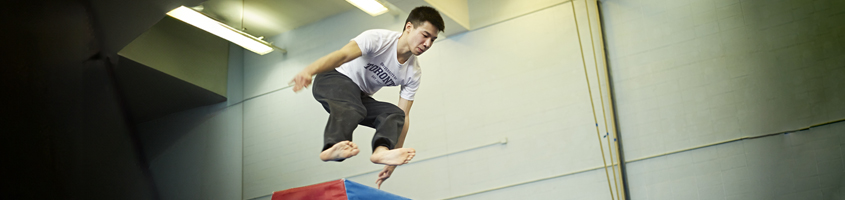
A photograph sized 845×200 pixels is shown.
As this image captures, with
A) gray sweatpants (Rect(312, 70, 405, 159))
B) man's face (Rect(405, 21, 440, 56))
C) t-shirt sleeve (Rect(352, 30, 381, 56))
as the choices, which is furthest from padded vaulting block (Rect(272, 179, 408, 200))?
man's face (Rect(405, 21, 440, 56))

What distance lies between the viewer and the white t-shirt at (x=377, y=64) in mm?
3125

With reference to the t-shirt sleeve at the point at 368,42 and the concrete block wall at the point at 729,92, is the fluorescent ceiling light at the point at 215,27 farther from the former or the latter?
the concrete block wall at the point at 729,92

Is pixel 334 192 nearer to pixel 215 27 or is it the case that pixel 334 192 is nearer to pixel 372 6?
pixel 372 6

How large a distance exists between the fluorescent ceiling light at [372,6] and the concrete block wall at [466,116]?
0.34 meters

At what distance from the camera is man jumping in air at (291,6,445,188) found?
279cm

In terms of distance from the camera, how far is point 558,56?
539 centimetres

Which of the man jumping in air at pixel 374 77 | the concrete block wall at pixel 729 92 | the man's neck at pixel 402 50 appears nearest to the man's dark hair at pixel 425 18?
the man jumping in air at pixel 374 77

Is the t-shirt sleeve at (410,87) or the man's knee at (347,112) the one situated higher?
the t-shirt sleeve at (410,87)

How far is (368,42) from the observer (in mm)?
3027

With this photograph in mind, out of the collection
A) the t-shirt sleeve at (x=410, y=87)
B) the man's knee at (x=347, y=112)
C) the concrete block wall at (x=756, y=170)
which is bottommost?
the concrete block wall at (x=756, y=170)

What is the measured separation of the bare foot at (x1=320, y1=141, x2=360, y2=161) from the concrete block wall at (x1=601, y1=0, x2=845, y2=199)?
10.9 feet

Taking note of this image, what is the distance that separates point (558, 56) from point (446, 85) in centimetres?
113

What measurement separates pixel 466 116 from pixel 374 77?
2506mm

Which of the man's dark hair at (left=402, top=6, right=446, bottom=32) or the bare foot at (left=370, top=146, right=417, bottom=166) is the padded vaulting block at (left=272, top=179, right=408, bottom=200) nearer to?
the bare foot at (left=370, top=146, right=417, bottom=166)
